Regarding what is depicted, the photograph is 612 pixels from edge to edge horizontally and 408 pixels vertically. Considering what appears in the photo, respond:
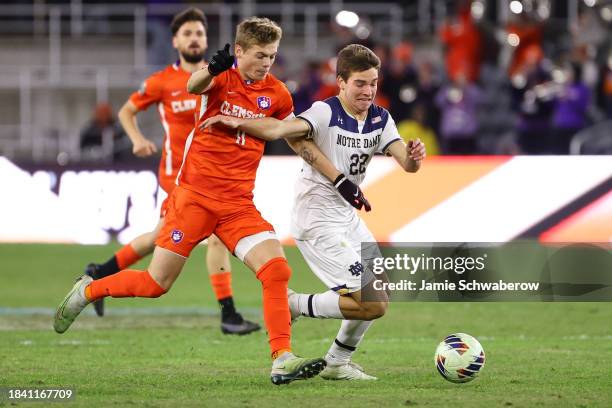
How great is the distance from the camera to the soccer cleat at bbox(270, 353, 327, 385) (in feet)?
22.2

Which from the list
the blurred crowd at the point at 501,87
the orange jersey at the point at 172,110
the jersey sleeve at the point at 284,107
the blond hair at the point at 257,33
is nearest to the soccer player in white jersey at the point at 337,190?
the jersey sleeve at the point at 284,107

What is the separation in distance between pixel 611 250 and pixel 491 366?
3.90 ft

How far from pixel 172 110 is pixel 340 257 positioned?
121 inches

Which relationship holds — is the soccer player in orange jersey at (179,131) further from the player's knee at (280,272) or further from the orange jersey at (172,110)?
the player's knee at (280,272)

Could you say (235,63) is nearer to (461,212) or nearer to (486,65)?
(461,212)

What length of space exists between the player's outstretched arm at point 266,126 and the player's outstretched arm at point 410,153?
59 centimetres

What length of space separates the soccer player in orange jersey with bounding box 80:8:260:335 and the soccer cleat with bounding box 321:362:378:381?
2366mm

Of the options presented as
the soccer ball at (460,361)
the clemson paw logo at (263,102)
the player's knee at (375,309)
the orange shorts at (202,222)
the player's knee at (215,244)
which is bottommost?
the player's knee at (215,244)

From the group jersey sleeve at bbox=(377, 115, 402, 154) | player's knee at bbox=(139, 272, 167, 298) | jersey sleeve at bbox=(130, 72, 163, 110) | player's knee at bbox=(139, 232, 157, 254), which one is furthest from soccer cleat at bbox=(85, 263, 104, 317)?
jersey sleeve at bbox=(377, 115, 402, 154)

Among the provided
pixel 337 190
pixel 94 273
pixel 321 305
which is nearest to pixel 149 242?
pixel 94 273

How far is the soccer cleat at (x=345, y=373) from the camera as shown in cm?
748

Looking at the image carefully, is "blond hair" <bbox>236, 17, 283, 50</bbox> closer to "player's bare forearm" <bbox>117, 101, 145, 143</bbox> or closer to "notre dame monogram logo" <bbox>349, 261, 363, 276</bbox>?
"notre dame monogram logo" <bbox>349, 261, 363, 276</bbox>

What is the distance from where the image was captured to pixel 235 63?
7.61 meters

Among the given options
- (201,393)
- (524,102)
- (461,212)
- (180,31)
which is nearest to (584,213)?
(461,212)
